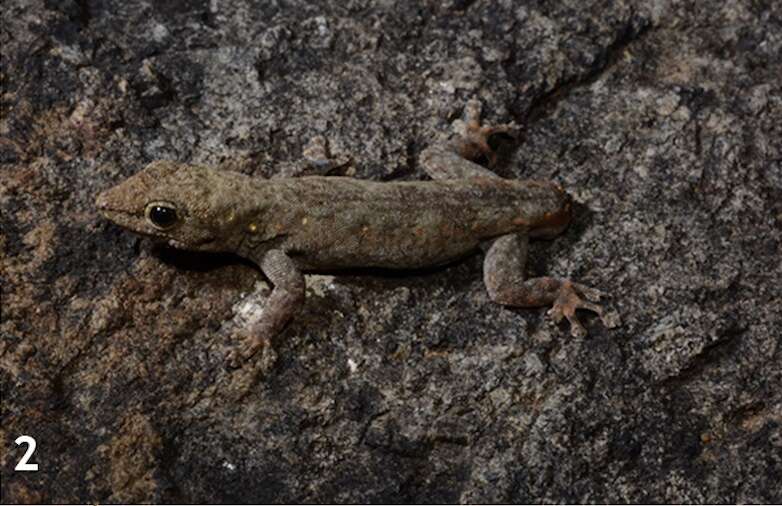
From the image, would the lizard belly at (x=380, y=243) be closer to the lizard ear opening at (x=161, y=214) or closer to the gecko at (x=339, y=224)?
the gecko at (x=339, y=224)

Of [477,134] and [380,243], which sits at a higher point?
[477,134]

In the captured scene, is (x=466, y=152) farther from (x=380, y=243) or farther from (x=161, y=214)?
(x=161, y=214)

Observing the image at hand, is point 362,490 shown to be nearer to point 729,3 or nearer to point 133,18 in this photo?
point 133,18

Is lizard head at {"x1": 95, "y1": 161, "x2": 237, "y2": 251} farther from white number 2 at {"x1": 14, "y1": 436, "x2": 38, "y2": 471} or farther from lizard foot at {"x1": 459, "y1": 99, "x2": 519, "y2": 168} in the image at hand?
lizard foot at {"x1": 459, "y1": 99, "x2": 519, "y2": 168}

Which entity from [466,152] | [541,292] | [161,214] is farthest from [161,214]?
[541,292]

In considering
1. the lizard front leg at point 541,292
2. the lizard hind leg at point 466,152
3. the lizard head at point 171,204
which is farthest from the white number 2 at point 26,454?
the lizard hind leg at point 466,152

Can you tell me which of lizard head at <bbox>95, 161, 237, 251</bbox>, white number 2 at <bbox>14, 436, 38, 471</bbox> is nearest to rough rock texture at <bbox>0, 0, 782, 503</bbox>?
white number 2 at <bbox>14, 436, 38, 471</bbox>

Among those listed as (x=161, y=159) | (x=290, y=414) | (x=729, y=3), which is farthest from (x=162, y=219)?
(x=729, y=3)
